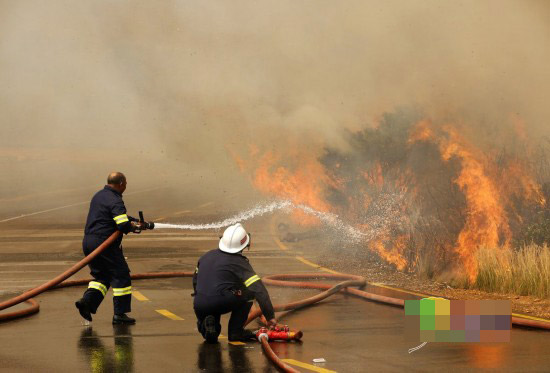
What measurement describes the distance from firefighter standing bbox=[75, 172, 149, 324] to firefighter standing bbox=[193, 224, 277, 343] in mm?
1521

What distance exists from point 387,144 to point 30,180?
30.3 metres

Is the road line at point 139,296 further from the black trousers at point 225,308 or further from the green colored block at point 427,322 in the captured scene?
the green colored block at point 427,322

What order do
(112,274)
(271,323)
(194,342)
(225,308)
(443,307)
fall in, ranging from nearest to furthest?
1. (443,307)
2. (271,323)
3. (225,308)
4. (194,342)
5. (112,274)

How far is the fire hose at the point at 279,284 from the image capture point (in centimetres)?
1023

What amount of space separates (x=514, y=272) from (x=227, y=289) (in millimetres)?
5165

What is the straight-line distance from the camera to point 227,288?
9539 millimetres

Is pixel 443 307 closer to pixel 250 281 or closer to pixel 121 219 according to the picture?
pixel 250 281

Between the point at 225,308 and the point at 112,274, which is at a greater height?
the point at 112,274

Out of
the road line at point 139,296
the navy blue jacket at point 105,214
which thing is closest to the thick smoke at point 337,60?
the road line at point 139,296

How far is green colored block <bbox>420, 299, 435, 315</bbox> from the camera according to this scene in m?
9.44

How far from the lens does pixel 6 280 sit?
1489 cm

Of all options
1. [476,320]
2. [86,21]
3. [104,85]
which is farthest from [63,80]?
[476,320]

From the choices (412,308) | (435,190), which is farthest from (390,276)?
(412,308)

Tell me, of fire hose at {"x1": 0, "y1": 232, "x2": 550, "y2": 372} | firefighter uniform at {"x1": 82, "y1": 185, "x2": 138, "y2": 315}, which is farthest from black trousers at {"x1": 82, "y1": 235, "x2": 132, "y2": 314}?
fire hose at {"x1": 0, "y1": 232, "x2": 550, "y2": 372}
